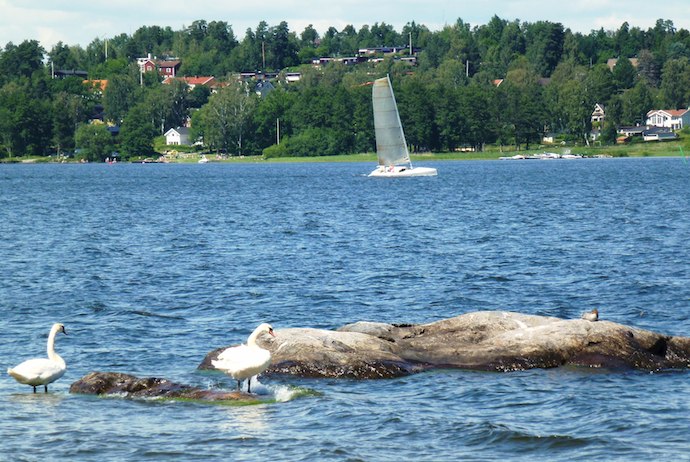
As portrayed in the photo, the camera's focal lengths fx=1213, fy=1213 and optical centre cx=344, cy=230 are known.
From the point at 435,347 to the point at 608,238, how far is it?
114 feet

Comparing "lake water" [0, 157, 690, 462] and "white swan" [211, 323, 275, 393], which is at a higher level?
"white swan" [211, 323, 275, 393]

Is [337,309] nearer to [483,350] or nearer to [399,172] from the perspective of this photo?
[483,350]

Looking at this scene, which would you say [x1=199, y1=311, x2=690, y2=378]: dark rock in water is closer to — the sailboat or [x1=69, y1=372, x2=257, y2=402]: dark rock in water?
[x1=69, y1=372, x2=257, y2=402]: dark rock in water

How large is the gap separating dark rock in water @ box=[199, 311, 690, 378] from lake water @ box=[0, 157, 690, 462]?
0.46 meters

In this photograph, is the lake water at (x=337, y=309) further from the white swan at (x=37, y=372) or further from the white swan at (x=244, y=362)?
the white swan at (x=244, y=362)

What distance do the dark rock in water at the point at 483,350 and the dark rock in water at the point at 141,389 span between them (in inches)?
92.4

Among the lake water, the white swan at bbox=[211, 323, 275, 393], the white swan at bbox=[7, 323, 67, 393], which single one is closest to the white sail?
the lake water

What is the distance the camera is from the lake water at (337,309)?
67.9 feet

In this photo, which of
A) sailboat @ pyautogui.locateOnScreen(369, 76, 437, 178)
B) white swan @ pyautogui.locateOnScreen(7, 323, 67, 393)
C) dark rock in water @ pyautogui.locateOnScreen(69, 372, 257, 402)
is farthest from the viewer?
sailboat @ pyautogui.locateOnScreen(369, 76, 437, 178)

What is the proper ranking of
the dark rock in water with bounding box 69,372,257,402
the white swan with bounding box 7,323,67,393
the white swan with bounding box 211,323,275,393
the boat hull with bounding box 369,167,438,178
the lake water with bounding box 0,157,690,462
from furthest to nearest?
the boat hull with bounding box 369,167,438,178 < the white swan with bounding box 7,323,67,393 < the dark rock in water with bounding box 69,372,257,402 < the white swan with bounding box 211,323,275,393 < the lake water with bounding box 0,157,690,462

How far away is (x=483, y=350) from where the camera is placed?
25938 mm

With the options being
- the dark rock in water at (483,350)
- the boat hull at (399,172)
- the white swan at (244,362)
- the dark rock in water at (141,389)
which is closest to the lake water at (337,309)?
the dark rock in water at (141,389)

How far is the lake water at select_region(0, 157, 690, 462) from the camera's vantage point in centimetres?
2069

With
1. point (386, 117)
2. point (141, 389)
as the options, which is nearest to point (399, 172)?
point (386, 117)
